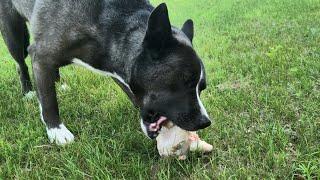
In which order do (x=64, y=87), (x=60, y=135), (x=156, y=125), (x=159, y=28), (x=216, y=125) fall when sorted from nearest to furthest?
(x=159, y=28) → (x=156, y=125) → (x=216, y=125) → (x=60, y=135) → (x=64, y=87)

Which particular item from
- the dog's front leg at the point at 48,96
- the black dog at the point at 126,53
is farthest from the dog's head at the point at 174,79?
the dog's front leg at the point at 48,96

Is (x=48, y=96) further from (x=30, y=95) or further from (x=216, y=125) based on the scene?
(x=216, y=125)

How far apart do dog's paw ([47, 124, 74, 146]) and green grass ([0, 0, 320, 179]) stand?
0.26 feet

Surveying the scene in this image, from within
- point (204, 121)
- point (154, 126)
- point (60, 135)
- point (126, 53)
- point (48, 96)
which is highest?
point (126, 53)

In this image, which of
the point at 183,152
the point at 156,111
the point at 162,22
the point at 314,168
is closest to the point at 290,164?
the point at 314,168

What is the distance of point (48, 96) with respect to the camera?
4.75 meters

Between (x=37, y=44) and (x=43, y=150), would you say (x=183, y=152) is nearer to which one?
(x=43, y=150)

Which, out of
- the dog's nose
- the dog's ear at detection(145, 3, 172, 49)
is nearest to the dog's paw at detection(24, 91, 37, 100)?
the dog's ear at detection(145, 3, 172, 49)

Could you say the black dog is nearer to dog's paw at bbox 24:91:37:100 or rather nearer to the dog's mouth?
the dog's mouth

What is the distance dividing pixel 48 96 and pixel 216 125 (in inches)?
62.3

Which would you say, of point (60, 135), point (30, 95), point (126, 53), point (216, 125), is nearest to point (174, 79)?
point (126, 53)

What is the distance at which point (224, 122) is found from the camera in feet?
14.7

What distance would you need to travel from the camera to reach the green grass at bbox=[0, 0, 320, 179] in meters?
3.71

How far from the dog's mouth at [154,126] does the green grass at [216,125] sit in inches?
6.7
